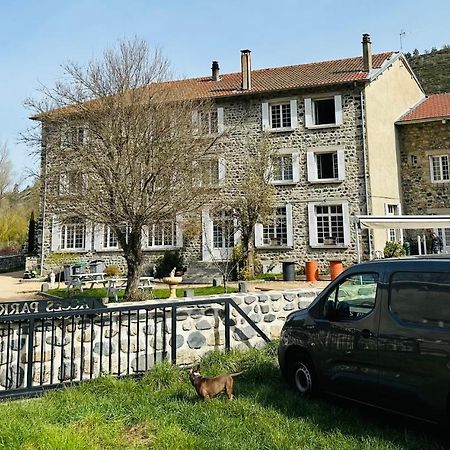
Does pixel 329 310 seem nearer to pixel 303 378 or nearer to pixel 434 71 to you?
pixel 303 378

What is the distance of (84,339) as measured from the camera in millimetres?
6258

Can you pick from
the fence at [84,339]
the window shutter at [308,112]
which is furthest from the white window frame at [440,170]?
the fence at [84,339]

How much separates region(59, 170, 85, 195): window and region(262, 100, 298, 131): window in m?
13.1

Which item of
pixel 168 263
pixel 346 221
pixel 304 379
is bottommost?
pixel 304 379

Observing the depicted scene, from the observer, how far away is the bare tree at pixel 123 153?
13031 mm

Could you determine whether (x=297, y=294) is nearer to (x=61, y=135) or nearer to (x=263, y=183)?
(x=61, y=135)

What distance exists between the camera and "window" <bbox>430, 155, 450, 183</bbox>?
24438 mm

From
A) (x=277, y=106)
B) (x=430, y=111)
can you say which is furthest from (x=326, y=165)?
(x=430, y=111)

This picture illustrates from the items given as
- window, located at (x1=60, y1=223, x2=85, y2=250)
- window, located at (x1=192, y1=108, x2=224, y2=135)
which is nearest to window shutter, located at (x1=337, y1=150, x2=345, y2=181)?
window, located at (x1=192, y1=108, x2=224, y2=135)

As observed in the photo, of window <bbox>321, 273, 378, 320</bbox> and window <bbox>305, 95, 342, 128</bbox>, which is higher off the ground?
window <bbox>305, 95, 342, 128</bbox>

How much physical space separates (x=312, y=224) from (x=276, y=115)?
6.42m

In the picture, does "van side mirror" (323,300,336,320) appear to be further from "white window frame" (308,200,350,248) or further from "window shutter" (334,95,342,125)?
"window shutter" (334,95,342,125)

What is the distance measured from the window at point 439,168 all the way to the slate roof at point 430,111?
2.20 m

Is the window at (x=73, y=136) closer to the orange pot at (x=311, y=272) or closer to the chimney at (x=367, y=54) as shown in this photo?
the orange pot at (x=311, y=272)
